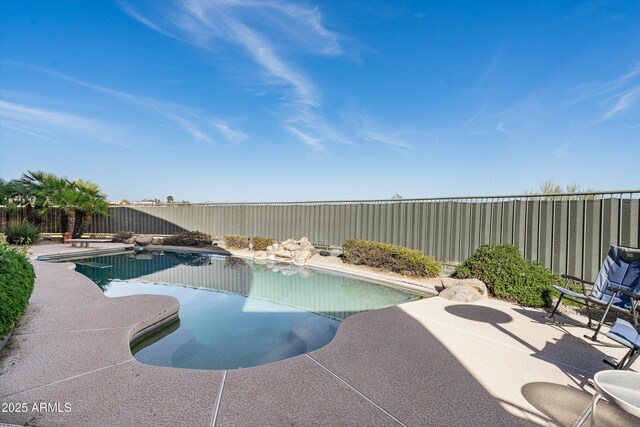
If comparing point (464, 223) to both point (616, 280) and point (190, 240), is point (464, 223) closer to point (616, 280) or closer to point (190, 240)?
point (616, 280)

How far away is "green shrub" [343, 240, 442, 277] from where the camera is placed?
289 inches

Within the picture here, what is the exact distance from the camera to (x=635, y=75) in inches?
248

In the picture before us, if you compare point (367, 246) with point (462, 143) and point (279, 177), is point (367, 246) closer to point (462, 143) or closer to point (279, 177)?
point (462, 143)

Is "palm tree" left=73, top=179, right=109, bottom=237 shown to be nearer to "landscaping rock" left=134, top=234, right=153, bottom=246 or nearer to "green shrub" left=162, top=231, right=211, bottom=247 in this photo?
"landscaping rock" left=134, top=234, right=153, bottom=246

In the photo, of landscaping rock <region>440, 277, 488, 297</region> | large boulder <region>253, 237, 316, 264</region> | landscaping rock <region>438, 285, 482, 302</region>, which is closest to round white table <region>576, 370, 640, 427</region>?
landscaping rock <region>438, 285, 482, 302</region>

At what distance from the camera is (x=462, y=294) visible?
5238 millimetres

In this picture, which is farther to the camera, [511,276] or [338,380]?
[511,276]

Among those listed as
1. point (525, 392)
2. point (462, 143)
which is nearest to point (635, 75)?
point (462, 143)

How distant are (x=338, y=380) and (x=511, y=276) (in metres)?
4.34

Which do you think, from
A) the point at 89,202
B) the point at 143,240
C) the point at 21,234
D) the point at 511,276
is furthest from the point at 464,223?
the point at 21,234

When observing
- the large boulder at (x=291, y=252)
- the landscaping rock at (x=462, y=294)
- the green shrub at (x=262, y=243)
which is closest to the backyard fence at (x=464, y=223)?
the green shrub at (x=262, y=243)

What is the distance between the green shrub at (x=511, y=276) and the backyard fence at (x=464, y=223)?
94cm

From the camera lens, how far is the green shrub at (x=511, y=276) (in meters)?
5.03

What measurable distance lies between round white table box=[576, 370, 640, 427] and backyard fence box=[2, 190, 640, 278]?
4632 mm
